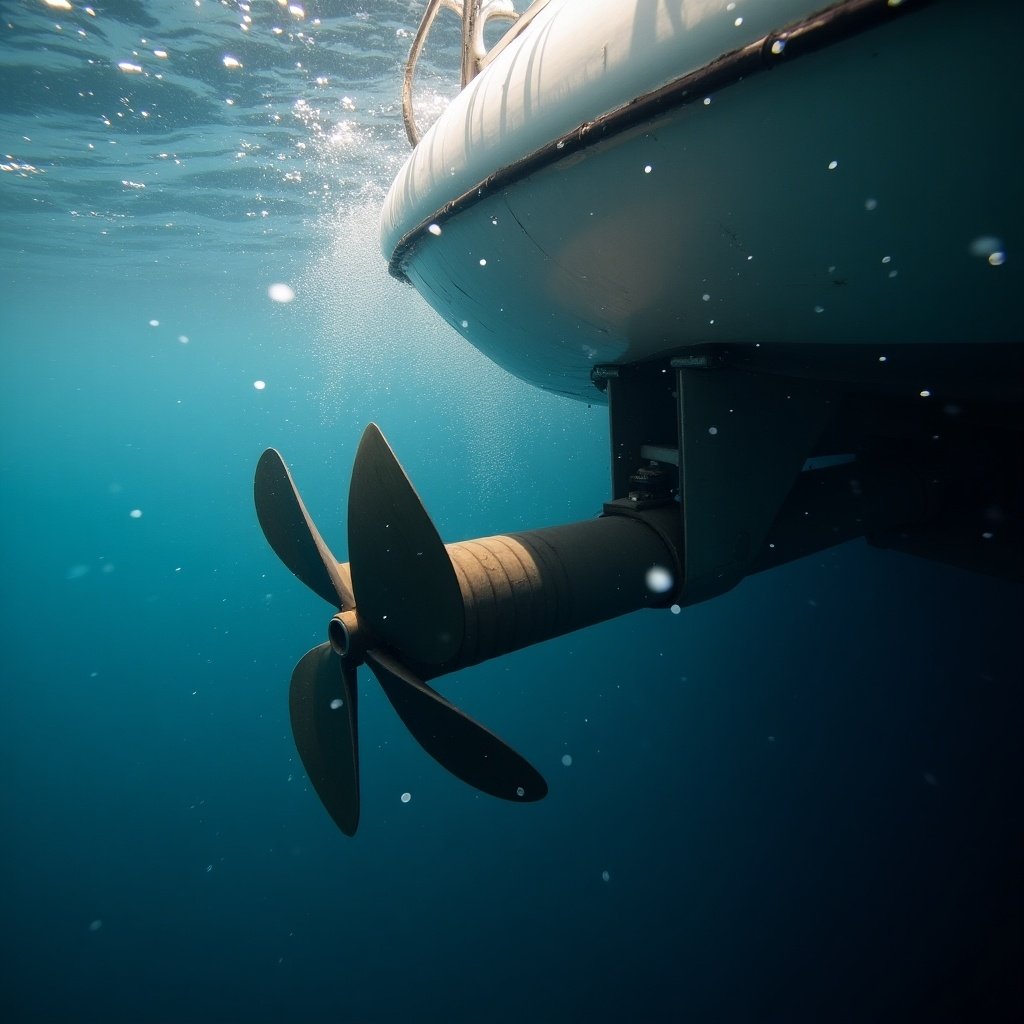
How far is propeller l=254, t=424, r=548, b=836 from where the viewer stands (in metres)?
1.69

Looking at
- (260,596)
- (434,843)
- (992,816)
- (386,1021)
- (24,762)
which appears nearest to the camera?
(992,816)

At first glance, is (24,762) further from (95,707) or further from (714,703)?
(714,703)

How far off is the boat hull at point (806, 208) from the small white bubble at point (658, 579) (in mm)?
998

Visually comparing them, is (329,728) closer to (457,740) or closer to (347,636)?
(347,636)

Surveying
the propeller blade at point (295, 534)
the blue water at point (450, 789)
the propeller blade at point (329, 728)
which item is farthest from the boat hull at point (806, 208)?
the blue water at point (450, 789)

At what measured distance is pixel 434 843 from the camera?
11.8 meters

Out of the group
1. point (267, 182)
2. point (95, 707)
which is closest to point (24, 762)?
point (95, 707)

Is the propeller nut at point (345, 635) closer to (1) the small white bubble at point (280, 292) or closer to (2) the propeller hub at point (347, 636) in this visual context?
(2) the propeller hub at point (347, 636)

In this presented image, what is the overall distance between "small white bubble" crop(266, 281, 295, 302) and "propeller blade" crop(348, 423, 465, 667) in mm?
24302

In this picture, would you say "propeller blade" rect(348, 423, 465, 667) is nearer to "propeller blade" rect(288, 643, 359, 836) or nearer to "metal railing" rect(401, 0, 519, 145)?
"propeller blade" rect(288, 643, 359, 836)

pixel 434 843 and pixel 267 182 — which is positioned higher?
pixel 267 182

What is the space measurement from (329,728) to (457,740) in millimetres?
678

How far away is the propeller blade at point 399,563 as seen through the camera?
65.5 inches

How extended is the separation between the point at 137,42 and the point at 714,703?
47.6 ft
